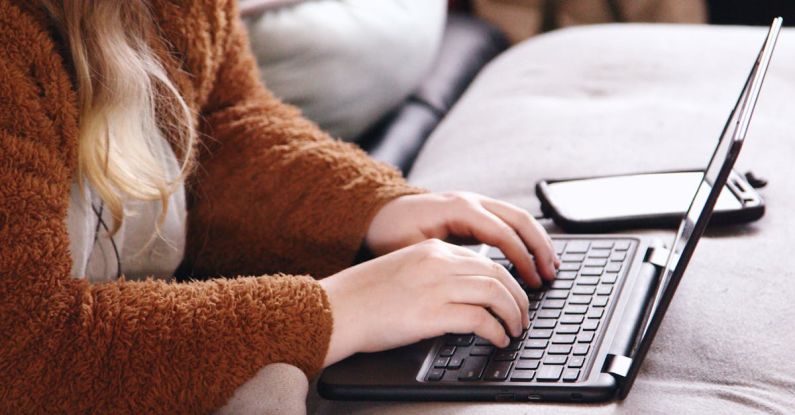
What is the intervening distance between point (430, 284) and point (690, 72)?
651 mm

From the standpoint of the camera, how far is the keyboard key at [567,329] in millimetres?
673

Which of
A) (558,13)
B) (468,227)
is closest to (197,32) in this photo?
(468,227)

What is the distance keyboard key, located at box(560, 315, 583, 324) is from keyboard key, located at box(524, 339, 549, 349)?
34 millimetres

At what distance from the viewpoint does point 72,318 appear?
62 centimetres

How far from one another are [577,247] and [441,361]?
21cm

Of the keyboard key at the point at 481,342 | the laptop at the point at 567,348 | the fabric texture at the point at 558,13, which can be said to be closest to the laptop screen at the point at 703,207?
the laptop at the point at 567,348

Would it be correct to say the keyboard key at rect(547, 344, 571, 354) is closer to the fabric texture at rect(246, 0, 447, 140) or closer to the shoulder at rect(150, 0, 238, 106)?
the shoulder at rect(150, 0, 238, 106)

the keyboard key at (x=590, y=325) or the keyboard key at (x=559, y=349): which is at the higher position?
the keyboard key at (x=559, y=349)

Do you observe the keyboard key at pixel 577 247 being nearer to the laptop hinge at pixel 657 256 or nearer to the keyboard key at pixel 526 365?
the laptop hinge at pixel 657 256

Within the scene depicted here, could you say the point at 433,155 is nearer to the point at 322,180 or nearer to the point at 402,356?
the point at 322,180

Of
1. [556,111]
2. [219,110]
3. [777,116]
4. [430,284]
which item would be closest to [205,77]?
[219,110]

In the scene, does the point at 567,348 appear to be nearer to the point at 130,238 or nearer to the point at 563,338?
the point at 563,338

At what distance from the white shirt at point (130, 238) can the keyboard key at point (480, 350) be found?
0.93 ft

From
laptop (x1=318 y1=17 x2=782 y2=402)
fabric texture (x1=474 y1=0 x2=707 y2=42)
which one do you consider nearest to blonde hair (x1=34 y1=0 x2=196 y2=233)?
laptop (x1=318 y1=17 x2=782 y2=402)
